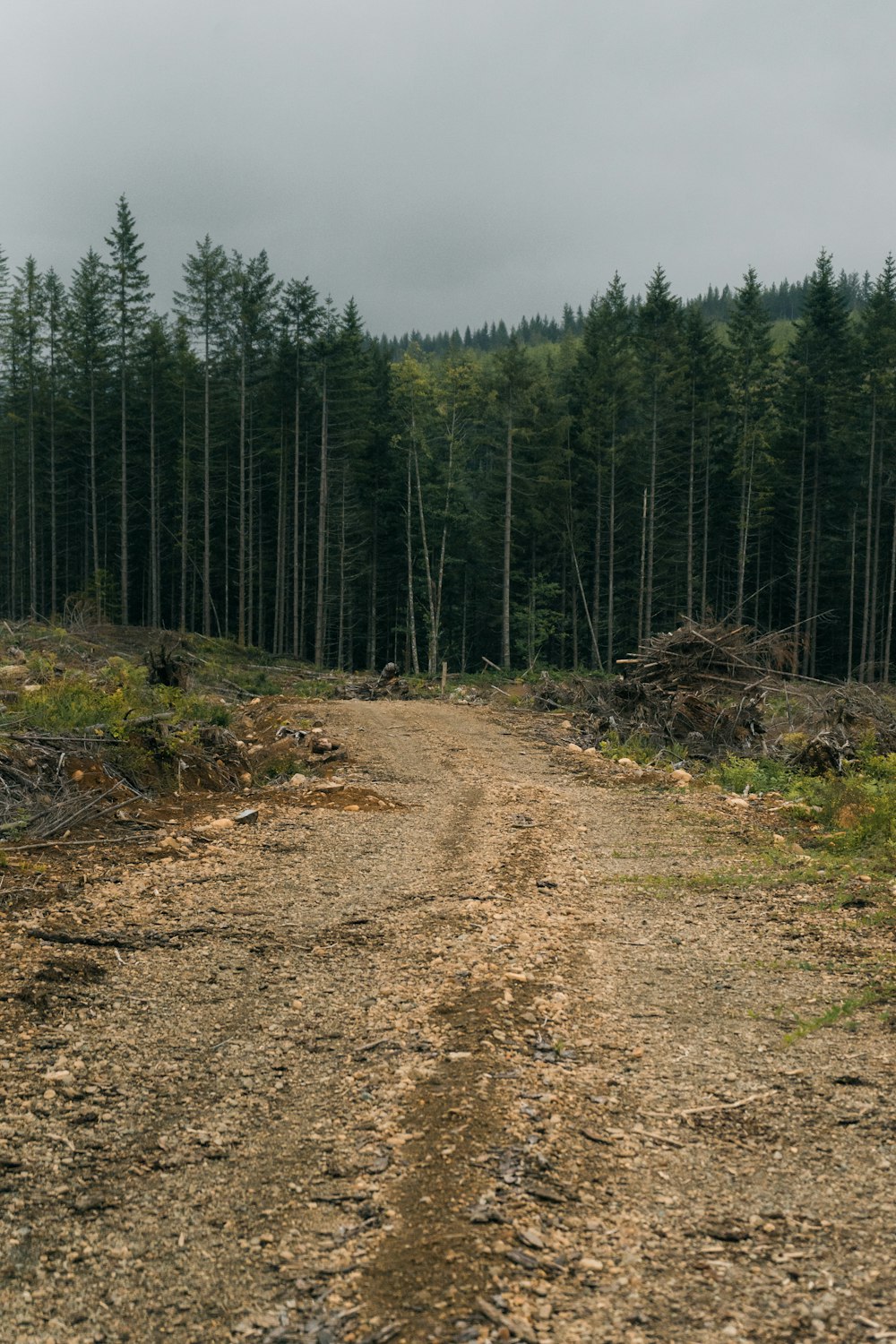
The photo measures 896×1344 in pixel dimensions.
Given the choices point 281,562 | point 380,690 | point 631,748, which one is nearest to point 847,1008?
point 631,748

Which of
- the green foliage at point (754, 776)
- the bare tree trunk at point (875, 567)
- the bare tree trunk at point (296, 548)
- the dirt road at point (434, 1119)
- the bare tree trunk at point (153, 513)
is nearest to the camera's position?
the dirt road at point (434, 1119)

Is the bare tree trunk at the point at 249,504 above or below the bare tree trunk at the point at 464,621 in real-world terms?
above

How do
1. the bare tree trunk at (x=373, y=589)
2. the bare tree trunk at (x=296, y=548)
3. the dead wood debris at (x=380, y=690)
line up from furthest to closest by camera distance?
1. the bare tree trunk at (x=373, y=589)
2. the bare tree trunk at (x=296, y=548)
3. the dead wood debris at (x=380, y=690)

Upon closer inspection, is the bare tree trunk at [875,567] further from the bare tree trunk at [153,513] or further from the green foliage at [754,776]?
the bare tree trunk at [153,513]

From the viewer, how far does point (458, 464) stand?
45.3 metres

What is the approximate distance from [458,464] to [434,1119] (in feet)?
143

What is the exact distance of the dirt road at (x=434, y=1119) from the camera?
99.2 inches

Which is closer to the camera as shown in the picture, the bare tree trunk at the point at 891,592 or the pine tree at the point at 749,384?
the bare tree trunk at the point at 891,592

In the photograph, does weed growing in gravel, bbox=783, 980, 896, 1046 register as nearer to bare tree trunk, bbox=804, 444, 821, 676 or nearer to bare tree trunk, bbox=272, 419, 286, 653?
bare tree trunk, bbox=804, 444, 821, 676

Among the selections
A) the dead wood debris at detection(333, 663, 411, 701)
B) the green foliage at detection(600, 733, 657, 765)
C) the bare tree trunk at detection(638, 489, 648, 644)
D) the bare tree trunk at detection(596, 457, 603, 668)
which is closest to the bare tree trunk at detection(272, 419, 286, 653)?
the bare tree trunk at detection(596, 457, 603, 668)

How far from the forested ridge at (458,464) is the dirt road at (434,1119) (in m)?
33.6

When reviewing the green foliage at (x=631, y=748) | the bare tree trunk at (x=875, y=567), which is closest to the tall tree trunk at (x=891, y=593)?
the bare tree trunk at (x=875, y=567)

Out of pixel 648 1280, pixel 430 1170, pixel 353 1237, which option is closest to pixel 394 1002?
pixel 430 1170

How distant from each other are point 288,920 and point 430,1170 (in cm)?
310
